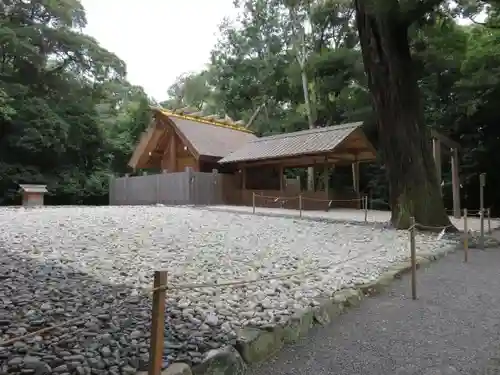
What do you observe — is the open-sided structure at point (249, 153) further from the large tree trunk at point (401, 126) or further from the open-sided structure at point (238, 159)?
the large tree trunk at point (401, 126)

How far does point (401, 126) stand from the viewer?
8.98 meters

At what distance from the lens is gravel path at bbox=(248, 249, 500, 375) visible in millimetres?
2754

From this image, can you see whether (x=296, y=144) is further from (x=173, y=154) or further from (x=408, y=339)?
(x=408, y=339)

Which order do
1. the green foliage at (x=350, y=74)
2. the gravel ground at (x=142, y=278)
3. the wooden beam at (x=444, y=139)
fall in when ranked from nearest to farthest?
the gravel ground at (x=142, y=278)
the wooden beam at (x=444, y=139)
the green foliage at (x=350, y=74)

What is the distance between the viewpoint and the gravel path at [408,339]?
2754 mm

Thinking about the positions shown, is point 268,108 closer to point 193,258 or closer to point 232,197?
point 232,197

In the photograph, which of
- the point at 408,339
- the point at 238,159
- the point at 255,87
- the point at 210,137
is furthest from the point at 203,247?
the point at 255,87

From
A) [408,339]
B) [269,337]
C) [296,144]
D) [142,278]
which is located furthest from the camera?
[296,144]

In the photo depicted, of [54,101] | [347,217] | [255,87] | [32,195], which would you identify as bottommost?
[347,217]

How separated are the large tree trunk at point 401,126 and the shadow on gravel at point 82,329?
7124 mm

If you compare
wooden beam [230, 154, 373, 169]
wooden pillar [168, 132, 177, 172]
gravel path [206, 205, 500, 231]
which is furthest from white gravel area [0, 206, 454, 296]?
wooden pillar [168, 132, 177, 172]

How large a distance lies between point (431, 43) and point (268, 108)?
12.2m

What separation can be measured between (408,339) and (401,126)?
6.58m

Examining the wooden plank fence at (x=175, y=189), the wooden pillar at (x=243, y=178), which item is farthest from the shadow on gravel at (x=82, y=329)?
the wooden pillar at (x=243, y=178)
